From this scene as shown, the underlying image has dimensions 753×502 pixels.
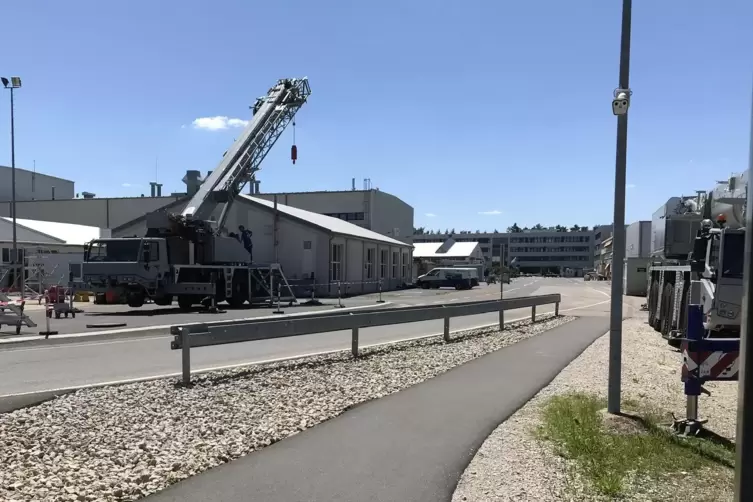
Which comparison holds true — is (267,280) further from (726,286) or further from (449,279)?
(449,279)

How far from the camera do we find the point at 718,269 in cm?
1166

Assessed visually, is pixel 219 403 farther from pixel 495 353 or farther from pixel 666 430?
pixel 495 353

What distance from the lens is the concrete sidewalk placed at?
Answer: 4.77m

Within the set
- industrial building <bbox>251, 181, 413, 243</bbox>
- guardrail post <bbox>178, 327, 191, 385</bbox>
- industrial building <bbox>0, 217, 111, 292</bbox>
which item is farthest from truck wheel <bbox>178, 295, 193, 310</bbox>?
industrial building <bbox>251, 181, 413, 243</bbox>

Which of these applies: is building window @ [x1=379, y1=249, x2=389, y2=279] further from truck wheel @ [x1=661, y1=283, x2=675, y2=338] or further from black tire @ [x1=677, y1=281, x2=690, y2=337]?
black tire @ [x1=677, y1=281, x2=690, y2=337]

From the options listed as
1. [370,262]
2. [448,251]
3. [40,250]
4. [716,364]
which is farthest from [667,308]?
[448,251]

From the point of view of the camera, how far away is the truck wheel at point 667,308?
51.2 ft

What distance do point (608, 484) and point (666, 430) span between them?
211 centimetres

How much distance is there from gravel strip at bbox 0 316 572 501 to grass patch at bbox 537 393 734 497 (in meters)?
2.51

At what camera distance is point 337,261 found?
1687 inches

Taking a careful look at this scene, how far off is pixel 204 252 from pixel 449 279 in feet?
107

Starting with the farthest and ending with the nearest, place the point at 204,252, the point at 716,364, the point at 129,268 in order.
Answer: the point at 204,252 < the point at 129,268 < the point at 716,364

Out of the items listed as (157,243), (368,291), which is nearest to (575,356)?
(157,243)

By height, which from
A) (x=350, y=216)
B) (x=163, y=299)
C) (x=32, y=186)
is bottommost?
(x=163, y=299)
